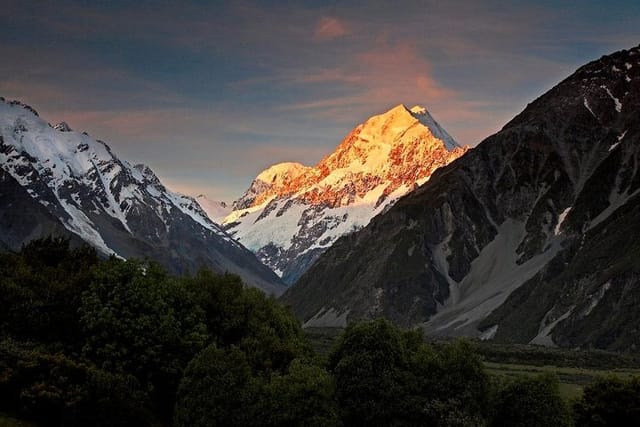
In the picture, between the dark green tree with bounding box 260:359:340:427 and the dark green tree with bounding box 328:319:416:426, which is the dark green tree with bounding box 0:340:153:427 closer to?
the dark green tree with bounding box 260:359:340:427

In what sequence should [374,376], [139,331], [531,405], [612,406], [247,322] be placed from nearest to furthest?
[374,376]
[531,405]
[139,331]
[612,406]
[247,322]

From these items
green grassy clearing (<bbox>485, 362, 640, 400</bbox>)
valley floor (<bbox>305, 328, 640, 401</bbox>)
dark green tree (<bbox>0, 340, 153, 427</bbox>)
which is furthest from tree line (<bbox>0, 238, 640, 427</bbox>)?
valley floor (<bbox>305, 328, 640, 401</bbox>)

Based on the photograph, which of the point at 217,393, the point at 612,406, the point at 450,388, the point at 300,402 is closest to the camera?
the point at 300,402

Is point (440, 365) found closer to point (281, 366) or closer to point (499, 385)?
point (499, 385)

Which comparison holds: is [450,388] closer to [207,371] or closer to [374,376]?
[374,376]

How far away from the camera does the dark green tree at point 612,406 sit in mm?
78625

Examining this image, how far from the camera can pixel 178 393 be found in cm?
6931

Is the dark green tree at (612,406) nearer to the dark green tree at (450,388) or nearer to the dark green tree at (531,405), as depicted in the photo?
the dark green tree at (531,405)

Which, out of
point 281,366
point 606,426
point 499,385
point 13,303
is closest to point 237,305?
point 281,366

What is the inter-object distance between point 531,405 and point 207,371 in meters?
27.9

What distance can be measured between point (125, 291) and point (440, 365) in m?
29.7

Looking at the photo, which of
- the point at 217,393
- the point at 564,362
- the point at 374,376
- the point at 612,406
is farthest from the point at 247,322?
the point at 564,362

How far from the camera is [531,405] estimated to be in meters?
71.6

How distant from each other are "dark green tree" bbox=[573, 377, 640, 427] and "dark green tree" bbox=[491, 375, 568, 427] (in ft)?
26.4
